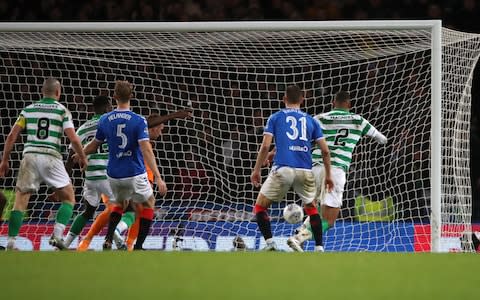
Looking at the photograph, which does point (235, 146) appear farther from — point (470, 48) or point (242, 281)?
point (242, 281)

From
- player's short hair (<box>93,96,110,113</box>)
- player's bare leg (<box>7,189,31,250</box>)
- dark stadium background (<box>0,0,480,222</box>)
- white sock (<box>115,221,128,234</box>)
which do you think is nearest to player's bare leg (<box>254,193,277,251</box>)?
white sock (<box>115,221,128,234</box>)

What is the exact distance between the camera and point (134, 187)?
9.16m

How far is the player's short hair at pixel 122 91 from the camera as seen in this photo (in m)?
9.05

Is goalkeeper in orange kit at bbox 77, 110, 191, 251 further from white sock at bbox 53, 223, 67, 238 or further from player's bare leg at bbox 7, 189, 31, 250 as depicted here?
player's bare leg at bbox 7, 189, 31, 250

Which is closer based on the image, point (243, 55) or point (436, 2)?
point (243, 55)

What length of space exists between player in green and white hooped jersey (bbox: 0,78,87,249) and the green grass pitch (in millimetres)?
1846

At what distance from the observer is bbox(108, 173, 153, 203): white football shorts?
9156 mm

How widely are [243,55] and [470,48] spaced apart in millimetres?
2365

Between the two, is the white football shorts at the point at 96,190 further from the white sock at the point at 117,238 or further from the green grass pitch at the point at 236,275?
the green grass pitch at the point at 236,275

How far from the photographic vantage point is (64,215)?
956cm

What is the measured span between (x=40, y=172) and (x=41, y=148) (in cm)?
21

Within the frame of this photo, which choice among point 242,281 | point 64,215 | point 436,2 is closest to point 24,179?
point 64,215

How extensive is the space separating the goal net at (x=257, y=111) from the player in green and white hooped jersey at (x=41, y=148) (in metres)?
1.47

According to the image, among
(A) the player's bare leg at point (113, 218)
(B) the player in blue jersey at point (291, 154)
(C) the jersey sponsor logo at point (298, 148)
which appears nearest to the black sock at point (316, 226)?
(B) the player in blue jersey at point (291, 154)
